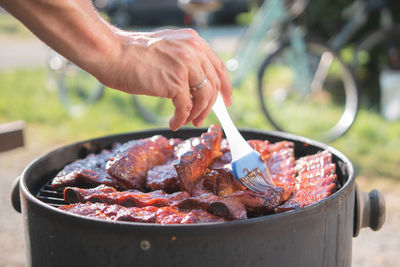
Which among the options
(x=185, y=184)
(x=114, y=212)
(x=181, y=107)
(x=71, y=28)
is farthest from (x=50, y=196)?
(x=71, y=28)

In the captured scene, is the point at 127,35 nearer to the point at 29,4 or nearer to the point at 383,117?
the point at 29,4

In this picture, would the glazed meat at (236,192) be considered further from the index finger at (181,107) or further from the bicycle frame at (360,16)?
the bicycle frame at (360,16)

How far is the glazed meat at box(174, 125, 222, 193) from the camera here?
6.01ft

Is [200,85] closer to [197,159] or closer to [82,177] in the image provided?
[197,159]

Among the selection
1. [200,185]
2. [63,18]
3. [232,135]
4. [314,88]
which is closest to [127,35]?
[63,18]

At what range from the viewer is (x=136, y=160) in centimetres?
201

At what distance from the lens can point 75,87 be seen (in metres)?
8.44

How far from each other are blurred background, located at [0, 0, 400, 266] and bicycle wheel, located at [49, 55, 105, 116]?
21mm

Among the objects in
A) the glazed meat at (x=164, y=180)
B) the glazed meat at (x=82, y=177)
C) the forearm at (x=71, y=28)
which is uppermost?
the forearm at (x=71, y=28)

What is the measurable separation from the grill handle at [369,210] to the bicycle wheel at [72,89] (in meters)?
5.30

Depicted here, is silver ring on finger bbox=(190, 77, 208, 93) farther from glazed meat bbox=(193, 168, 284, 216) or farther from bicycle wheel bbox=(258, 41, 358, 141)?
bicycle wheel bbox=(258, 41, 358, 141)

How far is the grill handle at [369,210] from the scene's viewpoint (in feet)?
6.43

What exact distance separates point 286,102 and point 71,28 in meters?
5.79

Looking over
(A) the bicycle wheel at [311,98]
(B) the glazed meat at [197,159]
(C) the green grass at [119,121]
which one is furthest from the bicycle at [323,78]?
(B) the glazed meat at [197,159]
